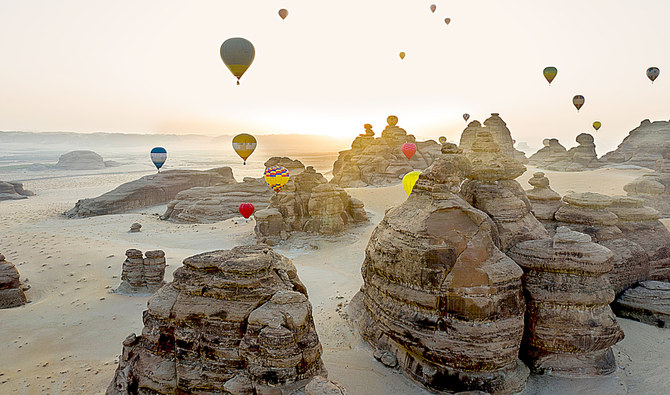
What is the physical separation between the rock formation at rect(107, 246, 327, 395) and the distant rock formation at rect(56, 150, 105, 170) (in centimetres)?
8654

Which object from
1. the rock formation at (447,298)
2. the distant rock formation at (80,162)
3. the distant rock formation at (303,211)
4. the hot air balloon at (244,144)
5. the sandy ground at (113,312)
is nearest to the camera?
the rock formation at (447,298)

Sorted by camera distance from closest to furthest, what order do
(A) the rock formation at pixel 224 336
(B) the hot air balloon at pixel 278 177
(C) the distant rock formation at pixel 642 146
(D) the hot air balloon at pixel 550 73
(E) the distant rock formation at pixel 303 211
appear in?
1. (A) the rock formation at pixel 224 336
2. (E) the distant rock formation at pixel 303 211
3. (B) the hot air balloon at pixel 278 177
4. (D) the hot air balloon at pixel 550 73
5. (C) the distant rock formation at pixel 642 146

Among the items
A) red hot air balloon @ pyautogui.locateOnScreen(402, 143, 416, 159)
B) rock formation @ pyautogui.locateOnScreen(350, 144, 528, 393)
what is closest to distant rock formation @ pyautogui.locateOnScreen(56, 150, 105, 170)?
red hot air balloon @ pyautogui.locateOnScreen(402, 143, 416, 159)

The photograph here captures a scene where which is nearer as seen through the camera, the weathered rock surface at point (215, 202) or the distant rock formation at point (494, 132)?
the weathered rock surface at point (215, 202)

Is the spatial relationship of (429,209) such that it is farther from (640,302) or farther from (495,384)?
(640,302)

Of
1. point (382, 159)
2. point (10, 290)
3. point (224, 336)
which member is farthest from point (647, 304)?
point (382, 159)

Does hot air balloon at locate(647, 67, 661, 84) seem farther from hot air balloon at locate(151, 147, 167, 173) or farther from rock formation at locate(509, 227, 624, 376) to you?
hot air balloon at locate(151, 147, 167, 173)

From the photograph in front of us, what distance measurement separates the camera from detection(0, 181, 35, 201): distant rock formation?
38353mm

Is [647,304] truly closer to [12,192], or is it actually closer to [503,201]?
[503,201]

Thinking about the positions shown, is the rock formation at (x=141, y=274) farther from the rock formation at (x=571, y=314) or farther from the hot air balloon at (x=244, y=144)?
the hot air balloon at (x=244, y=144)

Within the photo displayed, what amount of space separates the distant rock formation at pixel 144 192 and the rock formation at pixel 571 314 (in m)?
31.2

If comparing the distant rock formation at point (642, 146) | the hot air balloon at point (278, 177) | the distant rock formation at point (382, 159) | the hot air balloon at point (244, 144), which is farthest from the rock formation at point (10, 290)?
the distant rock formation at point (642, 146)

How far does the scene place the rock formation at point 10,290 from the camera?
12.0 metres

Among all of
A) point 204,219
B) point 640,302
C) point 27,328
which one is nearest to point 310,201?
point 204,219
